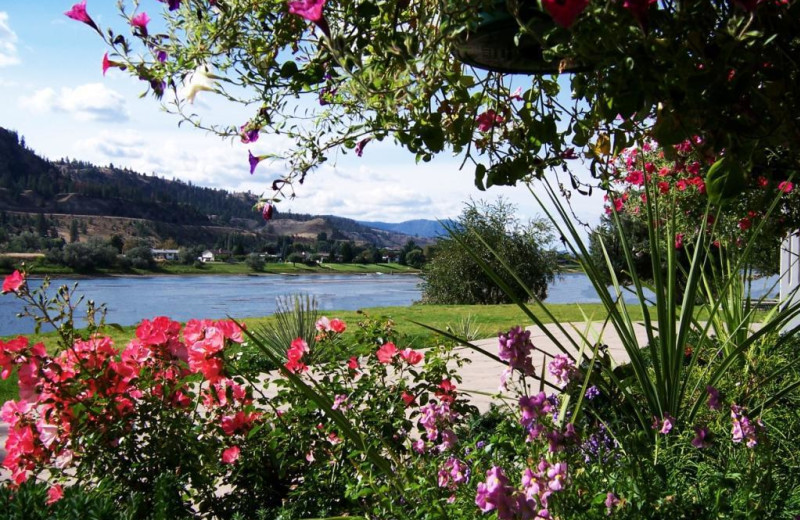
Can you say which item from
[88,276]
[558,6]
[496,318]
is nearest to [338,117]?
[558,6]

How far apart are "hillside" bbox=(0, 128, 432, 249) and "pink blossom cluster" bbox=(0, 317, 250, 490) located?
1987 inches

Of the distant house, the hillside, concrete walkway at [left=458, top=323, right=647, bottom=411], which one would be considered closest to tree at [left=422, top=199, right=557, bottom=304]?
concrete walkway at [left=458, top=323, right=647, bottom=411]

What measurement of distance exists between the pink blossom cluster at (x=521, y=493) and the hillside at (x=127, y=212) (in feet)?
169

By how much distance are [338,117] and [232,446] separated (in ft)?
3.76

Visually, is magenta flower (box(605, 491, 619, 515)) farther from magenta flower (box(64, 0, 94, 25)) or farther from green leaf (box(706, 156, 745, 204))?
magenta flower (box(64, 0, 94, 25))

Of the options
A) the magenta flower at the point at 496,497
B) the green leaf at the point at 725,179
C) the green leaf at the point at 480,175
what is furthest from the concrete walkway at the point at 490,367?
the green leaf at the point at 725,179

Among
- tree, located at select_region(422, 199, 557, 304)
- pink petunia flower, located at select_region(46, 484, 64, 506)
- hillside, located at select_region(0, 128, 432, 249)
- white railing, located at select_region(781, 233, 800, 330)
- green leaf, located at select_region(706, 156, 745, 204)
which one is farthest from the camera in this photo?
hillside, located at select_region(0, 128, 432, 249)

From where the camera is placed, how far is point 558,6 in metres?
0.65

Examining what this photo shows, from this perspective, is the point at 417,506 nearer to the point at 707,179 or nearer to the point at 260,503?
the point at 260,503

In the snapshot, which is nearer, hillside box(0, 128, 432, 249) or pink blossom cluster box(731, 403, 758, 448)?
pink blossom cluster box(731, 403, 758, 448)

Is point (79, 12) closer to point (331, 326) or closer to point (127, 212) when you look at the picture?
point (331, 326)

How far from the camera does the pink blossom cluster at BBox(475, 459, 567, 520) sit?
964 millimetres

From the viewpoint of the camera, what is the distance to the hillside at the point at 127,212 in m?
57.8

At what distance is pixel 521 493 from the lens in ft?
3.29
